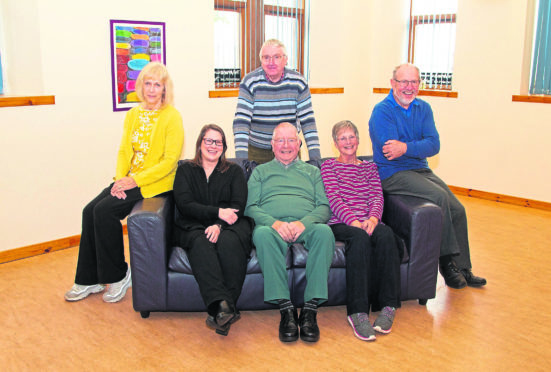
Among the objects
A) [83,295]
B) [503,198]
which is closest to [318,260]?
[83,295]

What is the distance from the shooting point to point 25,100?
3.59 meters

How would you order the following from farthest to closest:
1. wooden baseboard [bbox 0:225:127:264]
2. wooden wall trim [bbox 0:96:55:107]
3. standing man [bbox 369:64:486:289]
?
1. wooden baseboard [bbox 0:225:127:264]
2. wooden wall trim [bbox 0:96:55:107]
3. standing man [bbox 369:64:486:289]

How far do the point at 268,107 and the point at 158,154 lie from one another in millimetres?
756

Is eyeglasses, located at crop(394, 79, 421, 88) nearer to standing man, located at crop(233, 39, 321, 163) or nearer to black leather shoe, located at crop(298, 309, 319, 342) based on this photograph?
standing man, located at crop(233, 39, 321, 163)

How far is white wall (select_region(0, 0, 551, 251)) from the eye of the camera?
369 cm

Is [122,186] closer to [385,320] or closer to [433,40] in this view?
[385,320]

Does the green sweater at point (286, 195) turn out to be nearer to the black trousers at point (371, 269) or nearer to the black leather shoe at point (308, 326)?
the black trousers at point (371, 269)

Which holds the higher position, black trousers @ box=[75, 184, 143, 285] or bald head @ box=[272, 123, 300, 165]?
bald head @ box=[272, 123, 300, 165]

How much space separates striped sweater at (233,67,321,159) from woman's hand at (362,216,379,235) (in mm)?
649


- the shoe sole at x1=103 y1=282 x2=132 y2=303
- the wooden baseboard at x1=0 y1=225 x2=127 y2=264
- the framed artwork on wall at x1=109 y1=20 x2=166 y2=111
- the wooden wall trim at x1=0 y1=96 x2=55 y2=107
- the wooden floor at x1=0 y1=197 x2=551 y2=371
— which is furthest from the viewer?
the framed artwork on wall at x1=109 y1=20 x2=166 y2=111

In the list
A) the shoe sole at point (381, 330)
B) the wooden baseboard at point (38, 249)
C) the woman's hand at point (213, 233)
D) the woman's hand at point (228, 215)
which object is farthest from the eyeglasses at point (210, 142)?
the wooden baseboard at point (38, 249)

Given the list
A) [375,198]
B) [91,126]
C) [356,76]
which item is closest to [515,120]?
[356,76]

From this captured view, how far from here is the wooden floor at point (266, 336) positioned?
2.44 m

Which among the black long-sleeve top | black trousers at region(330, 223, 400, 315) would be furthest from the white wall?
black trousers at region(330, 223, 400, 315)
